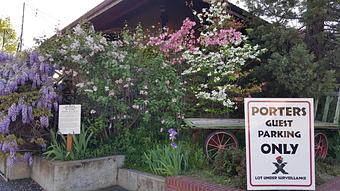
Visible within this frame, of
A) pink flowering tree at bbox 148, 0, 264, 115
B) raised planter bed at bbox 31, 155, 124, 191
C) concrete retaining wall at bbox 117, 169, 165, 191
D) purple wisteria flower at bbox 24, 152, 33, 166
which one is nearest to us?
concrete retaining wall at bbox 117, 169, 165, 191

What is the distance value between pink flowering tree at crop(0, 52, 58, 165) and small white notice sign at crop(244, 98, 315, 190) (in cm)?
340

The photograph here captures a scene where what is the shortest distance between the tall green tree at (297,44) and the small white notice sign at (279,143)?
264 centimetres

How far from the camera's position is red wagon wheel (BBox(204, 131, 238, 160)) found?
5097mm

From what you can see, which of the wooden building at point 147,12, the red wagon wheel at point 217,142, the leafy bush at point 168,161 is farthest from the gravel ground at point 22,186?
the wooden building at point 147,12

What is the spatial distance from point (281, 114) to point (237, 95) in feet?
9.73

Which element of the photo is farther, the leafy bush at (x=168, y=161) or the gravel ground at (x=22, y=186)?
the gravel ground at (x=22, y=186)

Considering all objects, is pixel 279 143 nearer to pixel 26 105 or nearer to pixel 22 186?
pixel 26 105

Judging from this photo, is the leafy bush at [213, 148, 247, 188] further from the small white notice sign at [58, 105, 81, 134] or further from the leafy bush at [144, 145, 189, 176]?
the small white notice sign at [58, 105, 81, 134]

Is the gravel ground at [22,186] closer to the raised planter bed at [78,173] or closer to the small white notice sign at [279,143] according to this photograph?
the raised planter bed at [78,173]

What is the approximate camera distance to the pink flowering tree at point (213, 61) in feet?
20.1

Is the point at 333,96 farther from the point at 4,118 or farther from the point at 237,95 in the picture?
the point at 4,118

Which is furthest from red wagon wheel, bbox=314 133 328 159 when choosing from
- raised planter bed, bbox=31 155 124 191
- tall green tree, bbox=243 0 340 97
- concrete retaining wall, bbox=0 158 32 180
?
concrete retaining wall, bbox=0 158 32 180

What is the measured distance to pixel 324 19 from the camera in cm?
629

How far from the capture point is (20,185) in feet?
17.6
